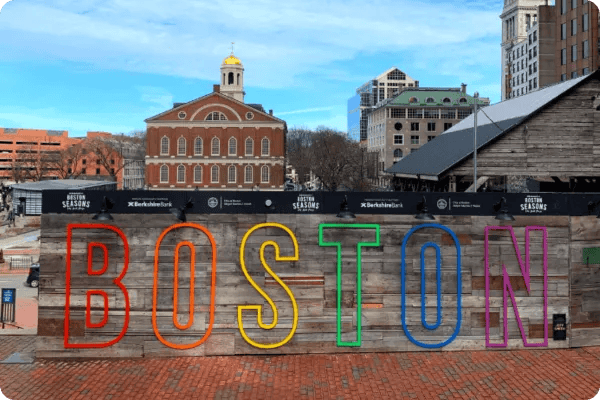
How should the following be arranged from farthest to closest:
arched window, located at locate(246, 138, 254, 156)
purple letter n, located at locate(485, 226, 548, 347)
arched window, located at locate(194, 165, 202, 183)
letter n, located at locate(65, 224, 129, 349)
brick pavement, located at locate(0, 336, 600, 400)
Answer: arched window, located at locate(194, 165, 202, 183), arched window, located at locate(246, 138, 254, 156), purple letter n, located at locate(485, 226, 548, 347), letter n, located at locate(65, 224, 129, 349), brick pavement, located at locate(0, 336, 600, 400)

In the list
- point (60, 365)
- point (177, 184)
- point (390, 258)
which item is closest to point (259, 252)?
point (390, 258)

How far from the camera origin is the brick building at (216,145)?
67375mm

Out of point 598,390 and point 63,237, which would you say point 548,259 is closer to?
point 598,390

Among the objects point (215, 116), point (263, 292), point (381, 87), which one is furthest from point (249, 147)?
point (381, 87)

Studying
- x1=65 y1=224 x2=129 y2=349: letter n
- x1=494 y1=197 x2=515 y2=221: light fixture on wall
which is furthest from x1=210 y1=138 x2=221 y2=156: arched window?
x1=494 y1=197 x2=515 y2=221: light fixture on wall

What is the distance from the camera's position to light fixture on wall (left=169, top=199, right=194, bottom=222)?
12383 mm

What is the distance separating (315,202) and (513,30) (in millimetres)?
107449

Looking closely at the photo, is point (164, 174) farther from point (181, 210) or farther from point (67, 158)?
point (181, 210)

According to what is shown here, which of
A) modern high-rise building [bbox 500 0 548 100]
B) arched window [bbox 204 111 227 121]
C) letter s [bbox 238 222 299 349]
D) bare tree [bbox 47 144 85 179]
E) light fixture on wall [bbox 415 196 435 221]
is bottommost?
letter s [bbox 238 222 299 349]

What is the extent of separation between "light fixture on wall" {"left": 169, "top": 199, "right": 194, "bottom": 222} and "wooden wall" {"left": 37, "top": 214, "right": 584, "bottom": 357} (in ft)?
0.93

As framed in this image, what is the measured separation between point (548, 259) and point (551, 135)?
947 centimetres

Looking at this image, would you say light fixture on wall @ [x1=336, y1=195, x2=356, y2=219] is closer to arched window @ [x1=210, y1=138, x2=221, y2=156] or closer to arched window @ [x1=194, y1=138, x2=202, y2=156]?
arched window @ [x1=210, y1=138, x2=221, y2=156]

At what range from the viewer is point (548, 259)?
1328 centimetres

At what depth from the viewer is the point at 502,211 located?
41.9 feet
